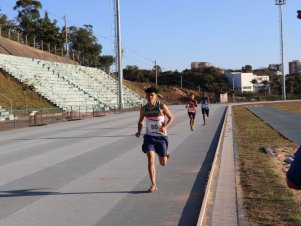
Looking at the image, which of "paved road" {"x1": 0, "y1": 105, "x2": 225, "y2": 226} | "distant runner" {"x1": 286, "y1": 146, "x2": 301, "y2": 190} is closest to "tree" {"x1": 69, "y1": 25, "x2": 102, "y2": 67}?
"paved road" {"x1": 0, "y1": 105, "x2": 225, "y2": 226}

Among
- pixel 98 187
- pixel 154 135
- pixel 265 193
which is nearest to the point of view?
pixel 265 193

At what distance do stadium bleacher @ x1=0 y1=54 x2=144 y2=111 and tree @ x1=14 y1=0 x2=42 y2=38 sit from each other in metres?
26.4

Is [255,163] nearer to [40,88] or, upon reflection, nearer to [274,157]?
[274,157]

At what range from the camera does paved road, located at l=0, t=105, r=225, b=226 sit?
6836 mm

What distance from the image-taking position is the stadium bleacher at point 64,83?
5070cm

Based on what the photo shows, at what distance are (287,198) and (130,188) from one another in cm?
279

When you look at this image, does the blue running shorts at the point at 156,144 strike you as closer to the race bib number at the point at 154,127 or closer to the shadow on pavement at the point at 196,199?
the race bib number at the point at 154,127

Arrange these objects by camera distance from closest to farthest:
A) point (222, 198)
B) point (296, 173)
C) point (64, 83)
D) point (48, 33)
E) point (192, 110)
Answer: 1. point (296, 173)
2. point (222, 198)
3. point (192, 110)
4. point (64, 83)
5. point (48, 33)

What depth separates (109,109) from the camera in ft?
182

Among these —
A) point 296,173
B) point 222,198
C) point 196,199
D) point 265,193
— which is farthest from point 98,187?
point 296,173

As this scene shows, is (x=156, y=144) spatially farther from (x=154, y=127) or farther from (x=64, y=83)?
(x=64, y=83)

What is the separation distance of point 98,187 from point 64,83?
164 feet

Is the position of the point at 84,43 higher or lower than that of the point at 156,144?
higher

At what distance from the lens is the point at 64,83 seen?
57906 mm
